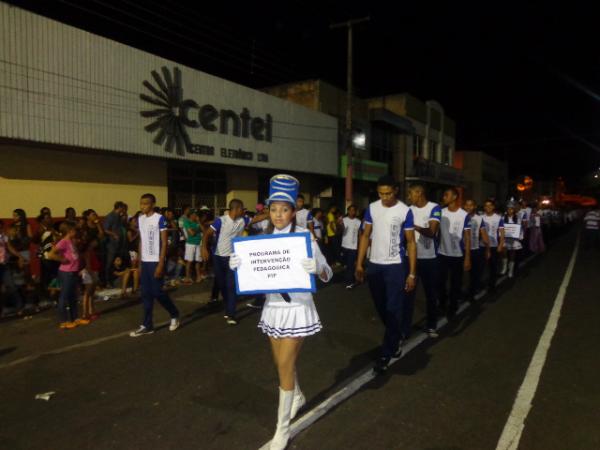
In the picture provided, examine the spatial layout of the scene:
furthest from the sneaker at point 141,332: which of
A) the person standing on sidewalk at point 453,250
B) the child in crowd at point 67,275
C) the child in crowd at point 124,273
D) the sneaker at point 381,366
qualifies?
the person standing on sidewalk at point 453,250

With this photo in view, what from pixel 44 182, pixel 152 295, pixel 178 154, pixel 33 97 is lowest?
pixel 152 295

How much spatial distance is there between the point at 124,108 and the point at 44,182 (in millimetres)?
2857

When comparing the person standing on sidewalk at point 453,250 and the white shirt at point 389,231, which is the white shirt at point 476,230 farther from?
the white shirt at point 389,231

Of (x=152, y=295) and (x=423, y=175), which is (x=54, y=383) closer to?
(x=152, y=295)

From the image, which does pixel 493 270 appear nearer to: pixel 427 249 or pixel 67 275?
pixel 427 249

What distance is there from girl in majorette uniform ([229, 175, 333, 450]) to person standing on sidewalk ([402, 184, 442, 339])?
2715mm

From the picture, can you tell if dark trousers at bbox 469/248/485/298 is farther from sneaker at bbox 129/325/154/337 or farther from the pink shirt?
the pink shirt

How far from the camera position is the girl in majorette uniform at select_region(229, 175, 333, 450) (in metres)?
3.22

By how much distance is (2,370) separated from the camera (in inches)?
192

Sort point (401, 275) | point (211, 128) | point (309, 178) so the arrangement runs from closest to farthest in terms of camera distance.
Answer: point (401, 275), point (211, 128), point (309, 178)

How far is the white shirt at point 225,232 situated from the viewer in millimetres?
6902

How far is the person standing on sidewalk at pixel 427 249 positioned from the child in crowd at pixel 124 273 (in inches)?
229

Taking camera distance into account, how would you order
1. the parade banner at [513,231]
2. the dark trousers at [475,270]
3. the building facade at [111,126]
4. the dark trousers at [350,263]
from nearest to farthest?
1. the dark trousers at [475,270]
2. the dark trousers at [350,263]
3. the building facade at [111,126]
4. the parade banner at [513,231]

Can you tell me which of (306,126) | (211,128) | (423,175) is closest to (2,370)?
(211,128)
